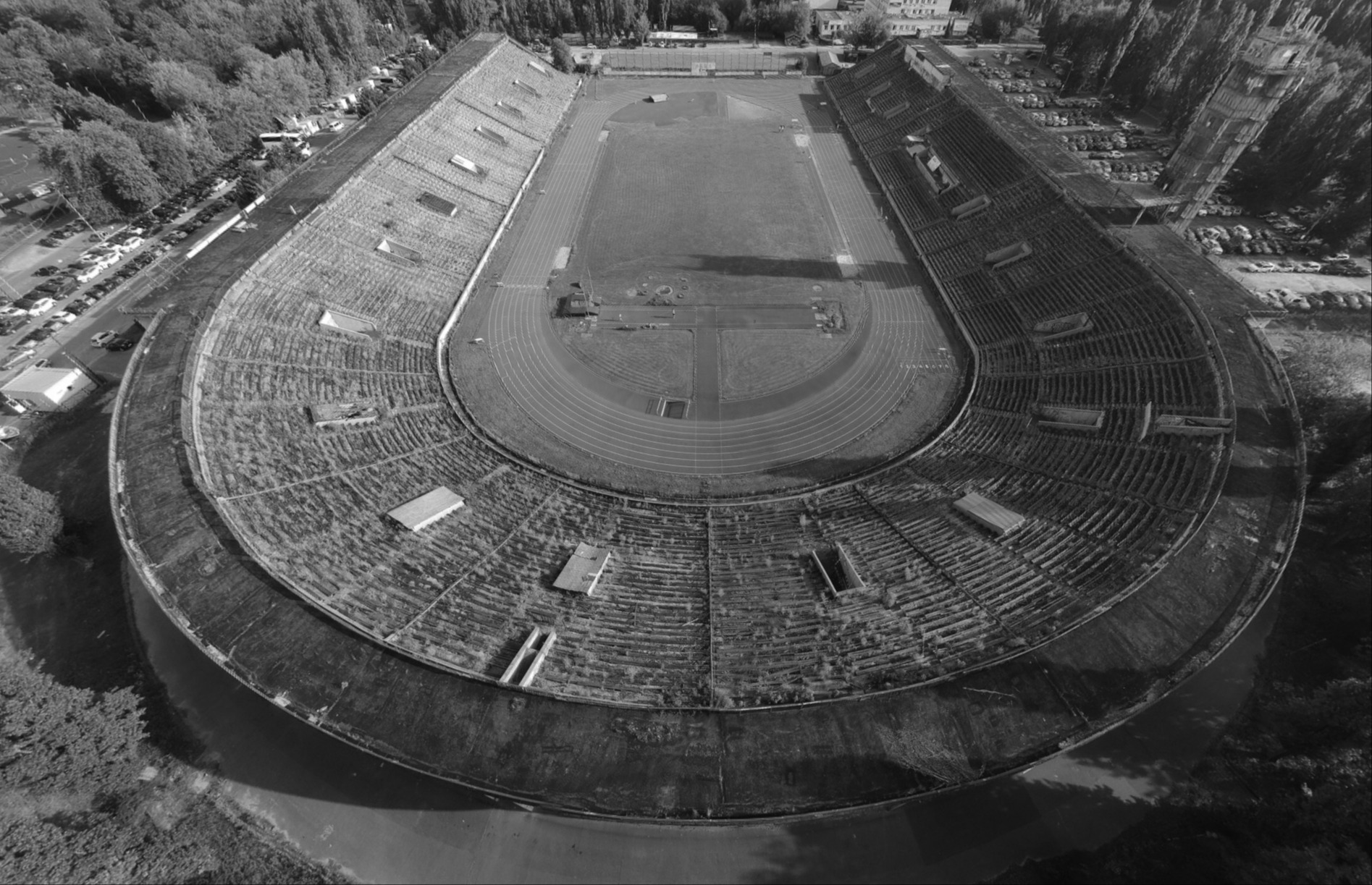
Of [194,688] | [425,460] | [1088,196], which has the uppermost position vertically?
[1088,196]

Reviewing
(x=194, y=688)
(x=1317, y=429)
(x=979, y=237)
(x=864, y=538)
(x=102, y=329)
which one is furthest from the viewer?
(x=979, y=237)

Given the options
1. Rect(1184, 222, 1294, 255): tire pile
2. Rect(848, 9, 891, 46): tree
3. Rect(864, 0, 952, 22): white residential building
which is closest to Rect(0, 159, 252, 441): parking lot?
Rect(1184, 222, 1294, 255): tire pile

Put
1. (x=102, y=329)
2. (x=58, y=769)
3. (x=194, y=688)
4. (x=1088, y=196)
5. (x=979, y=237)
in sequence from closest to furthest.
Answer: (x=58, y=769) → (x=194, y=688) → (x=102, y=329) → (x=1088, y=196) → (x=979, y=237)

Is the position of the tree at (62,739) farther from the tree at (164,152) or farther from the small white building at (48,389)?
the tree at (164,152)

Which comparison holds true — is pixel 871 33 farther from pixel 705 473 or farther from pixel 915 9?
pixel 705 473

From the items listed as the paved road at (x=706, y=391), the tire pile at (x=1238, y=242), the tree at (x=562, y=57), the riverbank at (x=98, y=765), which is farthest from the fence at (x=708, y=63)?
the riverbank at (x=98, y=765)

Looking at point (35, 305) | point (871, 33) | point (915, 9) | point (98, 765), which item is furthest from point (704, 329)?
point (915, 9)

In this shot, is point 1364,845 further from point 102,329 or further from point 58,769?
point 102,329

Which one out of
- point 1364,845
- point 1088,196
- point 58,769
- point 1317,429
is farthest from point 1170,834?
point 1088,196
